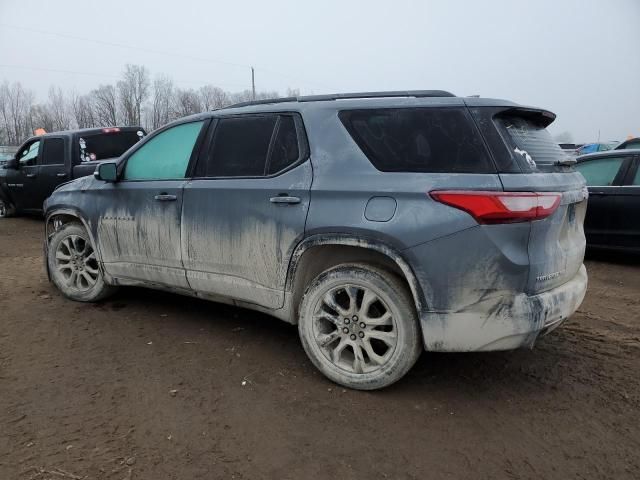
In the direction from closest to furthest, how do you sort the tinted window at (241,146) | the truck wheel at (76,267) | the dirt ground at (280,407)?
the dirt ground at (280,407), the tinted window at (241,146), the truck wheel at (76,267)

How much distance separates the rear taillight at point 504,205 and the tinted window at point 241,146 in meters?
1.44

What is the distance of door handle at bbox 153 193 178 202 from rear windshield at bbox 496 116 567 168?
7.70 feet

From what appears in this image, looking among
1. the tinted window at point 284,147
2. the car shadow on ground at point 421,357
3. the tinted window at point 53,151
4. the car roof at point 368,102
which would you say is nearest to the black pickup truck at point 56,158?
the tinted window at point 53,151

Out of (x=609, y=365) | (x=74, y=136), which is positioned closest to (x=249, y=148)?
(x=609, y=365)

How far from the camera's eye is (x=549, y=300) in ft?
8.86

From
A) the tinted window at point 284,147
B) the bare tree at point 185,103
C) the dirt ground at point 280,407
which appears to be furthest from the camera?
the bare tree at point 185,103

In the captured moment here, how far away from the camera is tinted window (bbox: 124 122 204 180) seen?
388 centimetres

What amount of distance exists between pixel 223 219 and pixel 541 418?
7.65ft

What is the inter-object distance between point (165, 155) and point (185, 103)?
63.1 m

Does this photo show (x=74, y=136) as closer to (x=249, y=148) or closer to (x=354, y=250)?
(x=249, y=148)

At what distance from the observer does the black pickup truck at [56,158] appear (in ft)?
29.6

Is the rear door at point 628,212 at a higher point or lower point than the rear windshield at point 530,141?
lower

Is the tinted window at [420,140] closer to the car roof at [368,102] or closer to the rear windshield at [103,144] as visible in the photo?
the car roof at [368,102]

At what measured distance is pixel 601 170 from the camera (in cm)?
657
